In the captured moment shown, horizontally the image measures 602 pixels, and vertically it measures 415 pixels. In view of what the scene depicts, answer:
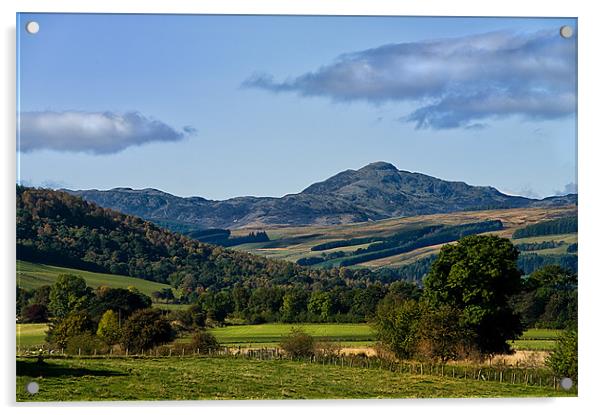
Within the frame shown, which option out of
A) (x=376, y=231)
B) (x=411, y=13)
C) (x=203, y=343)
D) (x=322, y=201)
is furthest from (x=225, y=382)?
(x=411, y=13)

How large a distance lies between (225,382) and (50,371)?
1496 mm

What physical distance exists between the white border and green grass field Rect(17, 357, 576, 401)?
85 mm

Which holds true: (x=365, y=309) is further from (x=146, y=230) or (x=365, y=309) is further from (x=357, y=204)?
(x=146, y=230)

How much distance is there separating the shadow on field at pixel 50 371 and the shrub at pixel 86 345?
0.19 meters

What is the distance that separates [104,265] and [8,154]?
1335 mm

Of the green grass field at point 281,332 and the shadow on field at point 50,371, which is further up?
the green grass field at point 281,332

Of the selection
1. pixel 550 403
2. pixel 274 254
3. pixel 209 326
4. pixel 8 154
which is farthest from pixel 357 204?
pixel 8 154

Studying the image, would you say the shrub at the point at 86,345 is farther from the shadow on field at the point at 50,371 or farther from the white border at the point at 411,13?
the white border at the point at 411,13

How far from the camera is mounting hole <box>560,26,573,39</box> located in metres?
9.88

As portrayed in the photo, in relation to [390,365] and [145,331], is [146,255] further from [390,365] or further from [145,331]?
[390,365]

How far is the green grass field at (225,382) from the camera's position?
9422 mm

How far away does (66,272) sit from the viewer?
9805 millimetres

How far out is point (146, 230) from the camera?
10141 mm

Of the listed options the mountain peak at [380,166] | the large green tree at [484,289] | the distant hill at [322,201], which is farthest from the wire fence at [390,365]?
the mountain peak at [380,166]
